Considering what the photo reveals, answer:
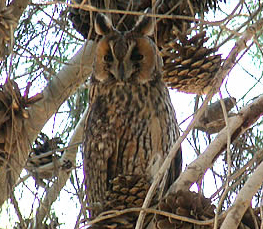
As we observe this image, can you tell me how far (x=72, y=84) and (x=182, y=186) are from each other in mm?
946

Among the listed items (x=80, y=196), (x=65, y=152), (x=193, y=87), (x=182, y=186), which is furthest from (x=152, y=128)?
(x=182, y=186)

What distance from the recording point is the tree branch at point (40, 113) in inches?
73.9

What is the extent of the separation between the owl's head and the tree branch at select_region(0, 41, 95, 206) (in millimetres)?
176

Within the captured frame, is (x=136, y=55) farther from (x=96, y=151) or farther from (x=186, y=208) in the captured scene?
(x=186, y=208)

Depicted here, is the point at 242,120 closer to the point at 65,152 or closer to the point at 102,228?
the point at 102,228

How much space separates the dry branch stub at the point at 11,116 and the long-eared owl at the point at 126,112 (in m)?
0.71

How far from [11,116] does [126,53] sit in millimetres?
917

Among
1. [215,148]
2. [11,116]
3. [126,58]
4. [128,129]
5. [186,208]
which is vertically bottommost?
[186,208]

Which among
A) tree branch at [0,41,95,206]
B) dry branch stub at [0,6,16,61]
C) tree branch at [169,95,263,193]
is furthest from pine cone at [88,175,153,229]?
dry branch stub at [0,6,16,61]

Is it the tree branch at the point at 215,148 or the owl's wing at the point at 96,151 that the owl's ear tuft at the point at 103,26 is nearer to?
the owl's wing at the point at 96,151

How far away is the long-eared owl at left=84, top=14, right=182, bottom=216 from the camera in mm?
2578

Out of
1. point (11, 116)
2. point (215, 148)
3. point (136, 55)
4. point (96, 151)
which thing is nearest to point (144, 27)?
point (136, 55)

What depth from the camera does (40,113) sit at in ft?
7.06

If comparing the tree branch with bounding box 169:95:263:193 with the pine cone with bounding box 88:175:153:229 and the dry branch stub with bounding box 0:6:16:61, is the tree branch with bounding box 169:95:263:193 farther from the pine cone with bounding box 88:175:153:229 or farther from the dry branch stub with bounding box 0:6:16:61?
the dry branch stub with bounding box 0:6:16:61
